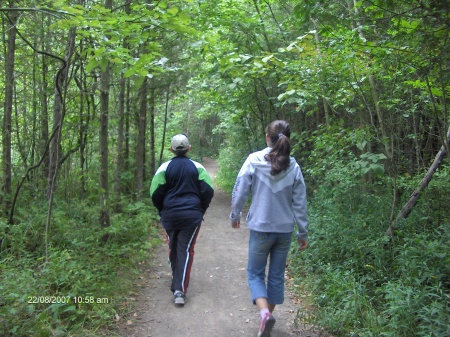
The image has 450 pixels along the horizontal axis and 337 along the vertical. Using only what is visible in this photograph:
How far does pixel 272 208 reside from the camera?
3703 mm

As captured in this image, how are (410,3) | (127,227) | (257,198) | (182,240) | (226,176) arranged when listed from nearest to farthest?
1. (257,198)
2. (410,3)
3. (182,240)
4. (127,227)
5. (226,176)

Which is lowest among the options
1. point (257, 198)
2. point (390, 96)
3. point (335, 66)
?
point (257, 198)

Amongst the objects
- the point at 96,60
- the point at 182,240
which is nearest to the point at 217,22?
the point at 96,60

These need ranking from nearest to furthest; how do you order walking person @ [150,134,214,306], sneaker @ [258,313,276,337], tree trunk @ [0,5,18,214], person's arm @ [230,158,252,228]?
sneaker @ [258,313,276,337], person's arm @ [230,158,252,228], walking person @ [150,134,214,306], tree trunk @ [0,5,18,214]

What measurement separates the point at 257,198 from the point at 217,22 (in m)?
6.77

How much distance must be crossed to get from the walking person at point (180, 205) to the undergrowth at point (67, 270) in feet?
2.61

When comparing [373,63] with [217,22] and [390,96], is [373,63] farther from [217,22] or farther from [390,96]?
[217,22]

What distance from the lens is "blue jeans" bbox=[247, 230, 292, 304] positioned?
148 inches

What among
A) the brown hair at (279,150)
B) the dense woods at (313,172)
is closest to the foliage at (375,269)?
the dense woods at (313,172)

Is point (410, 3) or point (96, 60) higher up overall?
→ point (410, 3)

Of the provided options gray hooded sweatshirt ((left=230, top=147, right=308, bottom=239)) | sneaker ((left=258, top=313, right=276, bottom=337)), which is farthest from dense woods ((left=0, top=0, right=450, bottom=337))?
gray hooded sweatshirt ((left=230, top=147, right=308, bottom=239))

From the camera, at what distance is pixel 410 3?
4090mm

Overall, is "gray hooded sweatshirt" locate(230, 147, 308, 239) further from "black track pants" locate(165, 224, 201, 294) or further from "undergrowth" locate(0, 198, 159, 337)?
"undergrowth" locate(0, 198, 159, 337)

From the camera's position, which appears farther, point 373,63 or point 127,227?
point 127,227
